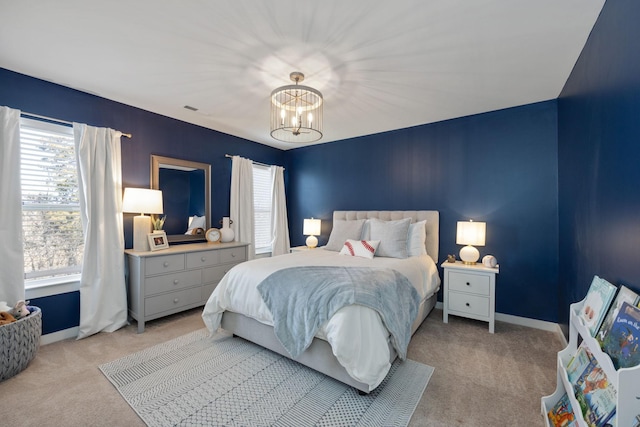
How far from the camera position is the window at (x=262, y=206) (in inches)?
185

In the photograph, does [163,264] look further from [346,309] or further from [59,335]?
[346,309]

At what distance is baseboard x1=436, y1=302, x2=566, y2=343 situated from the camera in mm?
2883

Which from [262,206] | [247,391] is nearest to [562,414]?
[247,391]

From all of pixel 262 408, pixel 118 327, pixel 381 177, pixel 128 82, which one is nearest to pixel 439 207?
pixel 381 177

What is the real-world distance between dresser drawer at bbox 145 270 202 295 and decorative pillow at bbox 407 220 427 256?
105 inches

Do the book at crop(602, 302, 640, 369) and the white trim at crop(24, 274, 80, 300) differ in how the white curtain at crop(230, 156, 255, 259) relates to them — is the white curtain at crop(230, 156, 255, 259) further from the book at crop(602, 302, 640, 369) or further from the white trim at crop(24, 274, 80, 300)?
the book at crop(602, 302, 640, 369)

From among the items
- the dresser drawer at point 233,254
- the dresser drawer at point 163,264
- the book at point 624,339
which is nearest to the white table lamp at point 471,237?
the book at point 624,339

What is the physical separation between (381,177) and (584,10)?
2689mm

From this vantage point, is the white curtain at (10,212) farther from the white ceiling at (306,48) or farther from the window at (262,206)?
the window at (262,206)

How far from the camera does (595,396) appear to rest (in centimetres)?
116

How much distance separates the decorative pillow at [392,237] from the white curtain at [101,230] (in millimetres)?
3008

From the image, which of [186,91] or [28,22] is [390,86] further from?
[28,22]

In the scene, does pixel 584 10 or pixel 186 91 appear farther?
pixel 186 91

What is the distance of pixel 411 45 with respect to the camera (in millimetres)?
1977
